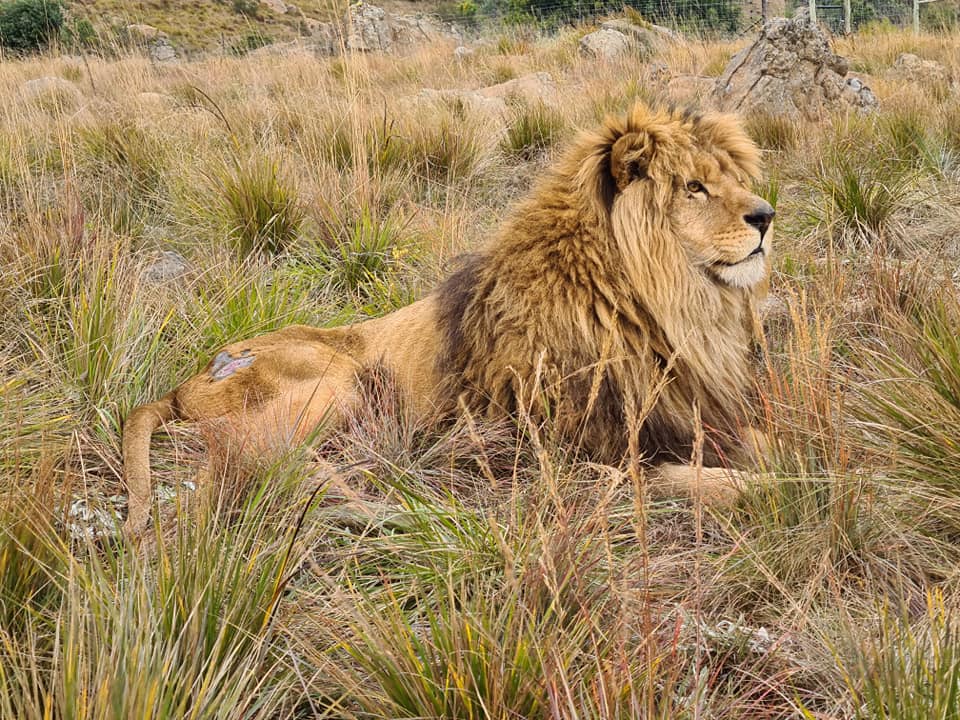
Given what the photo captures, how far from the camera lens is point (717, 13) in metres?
16.4

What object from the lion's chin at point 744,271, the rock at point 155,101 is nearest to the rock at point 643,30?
the rock at point 155,101

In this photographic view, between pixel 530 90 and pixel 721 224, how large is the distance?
22.6 feet

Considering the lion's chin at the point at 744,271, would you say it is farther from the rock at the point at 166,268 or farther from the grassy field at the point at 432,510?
the rock at the point at 166,268

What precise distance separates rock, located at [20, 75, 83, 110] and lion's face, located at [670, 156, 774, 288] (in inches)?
308

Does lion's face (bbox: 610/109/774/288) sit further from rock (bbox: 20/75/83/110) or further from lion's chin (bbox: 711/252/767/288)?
rock (bbox: 20/75/83/110)

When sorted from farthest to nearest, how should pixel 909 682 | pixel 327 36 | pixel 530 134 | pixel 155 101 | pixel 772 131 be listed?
1. pixel 155 101
2. pixel 530 134
3. pixel 327 36
4. pixel 772 131
5. pixel 909 682

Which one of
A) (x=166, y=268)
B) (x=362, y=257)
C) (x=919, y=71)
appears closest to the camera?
(x=166, y=268)

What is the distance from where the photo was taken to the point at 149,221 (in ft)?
20.5

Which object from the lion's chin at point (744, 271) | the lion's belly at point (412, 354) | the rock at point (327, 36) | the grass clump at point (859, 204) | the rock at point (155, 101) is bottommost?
the grass clump at point (859, 204)

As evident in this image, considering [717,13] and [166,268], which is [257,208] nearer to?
[166,268]

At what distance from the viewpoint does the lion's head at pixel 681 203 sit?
327cm

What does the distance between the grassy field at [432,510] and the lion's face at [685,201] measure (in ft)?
1.24

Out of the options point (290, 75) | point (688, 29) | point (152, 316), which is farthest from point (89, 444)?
point (688, 29)

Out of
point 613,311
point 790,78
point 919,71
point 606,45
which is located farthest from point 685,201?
point 606,45
